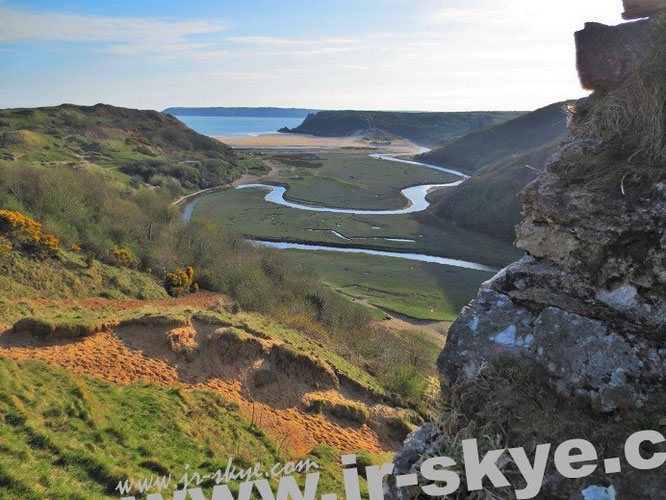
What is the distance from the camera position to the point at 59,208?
103 ft

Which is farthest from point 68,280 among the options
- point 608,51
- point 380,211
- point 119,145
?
point 119,145

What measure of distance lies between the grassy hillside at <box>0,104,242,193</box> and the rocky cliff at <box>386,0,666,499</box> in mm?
67761

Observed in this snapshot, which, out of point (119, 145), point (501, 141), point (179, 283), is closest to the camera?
point (179, 283)

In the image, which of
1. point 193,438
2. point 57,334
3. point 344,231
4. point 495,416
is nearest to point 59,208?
point 57,334

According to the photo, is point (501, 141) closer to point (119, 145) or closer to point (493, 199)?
point (493, 199)

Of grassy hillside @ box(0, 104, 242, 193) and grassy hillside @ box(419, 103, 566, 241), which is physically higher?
grassy hillside @ box(0, 104, 242, 193)

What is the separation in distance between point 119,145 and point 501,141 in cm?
10667

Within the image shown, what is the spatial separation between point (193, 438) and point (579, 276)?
10139 mm

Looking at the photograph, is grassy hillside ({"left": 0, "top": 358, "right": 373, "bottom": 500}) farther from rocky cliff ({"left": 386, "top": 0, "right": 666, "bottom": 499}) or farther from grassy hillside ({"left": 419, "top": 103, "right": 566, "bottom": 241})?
grassy hillside ({"left": 419, "top": 103, "right": 566, "bottom": 241})

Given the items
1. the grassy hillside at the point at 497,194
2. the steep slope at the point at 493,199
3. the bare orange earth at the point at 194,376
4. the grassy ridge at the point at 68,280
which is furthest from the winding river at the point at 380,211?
the bare orange earth at the point at 194,376

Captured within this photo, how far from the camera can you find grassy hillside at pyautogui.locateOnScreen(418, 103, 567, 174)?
12218 centimetres

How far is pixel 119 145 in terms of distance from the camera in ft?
348

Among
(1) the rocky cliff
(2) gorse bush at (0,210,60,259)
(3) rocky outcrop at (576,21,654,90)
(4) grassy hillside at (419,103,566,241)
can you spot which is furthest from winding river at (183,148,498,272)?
(1) the rocky cliff

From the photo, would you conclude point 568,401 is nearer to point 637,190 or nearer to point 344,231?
point 637,190
